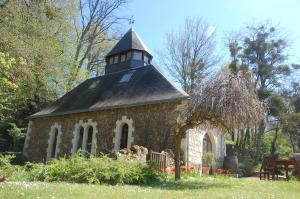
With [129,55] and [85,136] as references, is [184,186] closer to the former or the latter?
[85,136]

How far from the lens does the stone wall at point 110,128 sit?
16052 mm

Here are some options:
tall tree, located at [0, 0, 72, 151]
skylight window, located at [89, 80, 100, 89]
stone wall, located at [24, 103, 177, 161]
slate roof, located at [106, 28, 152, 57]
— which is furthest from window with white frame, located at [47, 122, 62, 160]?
slate roof, located at [106, 28, 152, 57]

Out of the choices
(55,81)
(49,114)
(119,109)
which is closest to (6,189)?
(119,109)

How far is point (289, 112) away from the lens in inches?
1054

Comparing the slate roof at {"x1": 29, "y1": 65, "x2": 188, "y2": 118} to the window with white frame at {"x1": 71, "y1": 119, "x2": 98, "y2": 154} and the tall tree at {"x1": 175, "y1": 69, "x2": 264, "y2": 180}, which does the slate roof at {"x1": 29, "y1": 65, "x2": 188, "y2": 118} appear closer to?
the window with white frame at {"x1": 71, "y1": 119, "x2": 98, "y2": 154}

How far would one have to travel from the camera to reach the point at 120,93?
19.6 metres

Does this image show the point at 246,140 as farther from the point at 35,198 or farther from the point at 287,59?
the point at 35,198

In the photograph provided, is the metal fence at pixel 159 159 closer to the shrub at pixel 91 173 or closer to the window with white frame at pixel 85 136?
the shrub at pixel 91 173

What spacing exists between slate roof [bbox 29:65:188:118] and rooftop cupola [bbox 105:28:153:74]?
957mm

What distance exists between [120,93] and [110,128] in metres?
2.24

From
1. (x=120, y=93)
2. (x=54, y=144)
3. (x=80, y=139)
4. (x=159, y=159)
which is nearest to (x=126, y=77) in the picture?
(x=120, y=93)

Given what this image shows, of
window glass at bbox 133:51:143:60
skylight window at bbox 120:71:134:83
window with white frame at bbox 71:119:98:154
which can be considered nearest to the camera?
window with white frame at bbox 71:119:98:154

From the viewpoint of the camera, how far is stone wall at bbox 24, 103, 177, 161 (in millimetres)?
16052

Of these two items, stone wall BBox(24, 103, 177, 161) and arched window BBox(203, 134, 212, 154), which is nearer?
stone wall BBox(24, 103, 177, 161)
